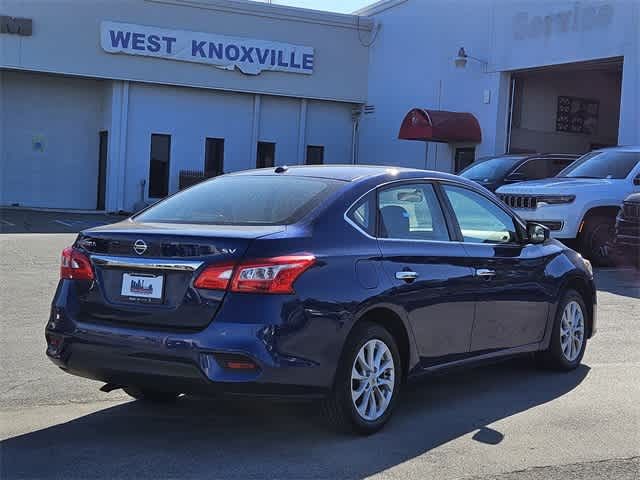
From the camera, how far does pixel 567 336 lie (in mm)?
6867

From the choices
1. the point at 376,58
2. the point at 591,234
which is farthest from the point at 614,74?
the point at 591,234

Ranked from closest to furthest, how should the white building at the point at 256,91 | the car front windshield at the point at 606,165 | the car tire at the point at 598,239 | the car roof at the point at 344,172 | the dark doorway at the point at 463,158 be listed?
the car roof at the point at 344,172
the car tire at the point at 598,239
the car front windshield at the point at 606,165
the white building at the point at 256,91
the dark doorway at the point at 463,158

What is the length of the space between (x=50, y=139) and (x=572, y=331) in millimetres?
23836

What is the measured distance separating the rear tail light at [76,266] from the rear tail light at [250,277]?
782mm

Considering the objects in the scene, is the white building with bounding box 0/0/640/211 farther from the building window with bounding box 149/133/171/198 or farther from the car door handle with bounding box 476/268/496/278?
the car door handle with bounding box 476/268/496/278

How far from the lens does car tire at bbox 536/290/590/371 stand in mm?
6719

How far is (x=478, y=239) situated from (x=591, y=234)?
847cm

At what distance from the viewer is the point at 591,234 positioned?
45.3 ft

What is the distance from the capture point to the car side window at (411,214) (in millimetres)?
5340

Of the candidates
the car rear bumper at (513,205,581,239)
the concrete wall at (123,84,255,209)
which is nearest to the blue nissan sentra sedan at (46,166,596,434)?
the car rear bumper at (513,205,581,239)

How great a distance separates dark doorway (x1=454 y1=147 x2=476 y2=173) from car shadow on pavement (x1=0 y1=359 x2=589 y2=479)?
63.7 feet

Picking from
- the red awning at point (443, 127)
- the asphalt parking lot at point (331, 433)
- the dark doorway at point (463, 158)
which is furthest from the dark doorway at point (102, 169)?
the asphalt parking lot at point (331, 433)

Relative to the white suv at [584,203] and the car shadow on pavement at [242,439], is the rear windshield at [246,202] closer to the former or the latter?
the car shadow on pavement at [242,439]

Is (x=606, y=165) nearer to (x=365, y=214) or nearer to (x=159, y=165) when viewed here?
(x=365, y=214)
